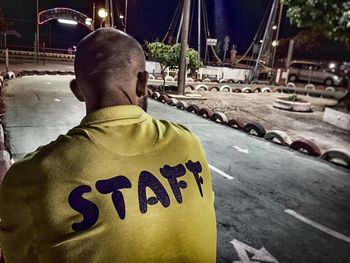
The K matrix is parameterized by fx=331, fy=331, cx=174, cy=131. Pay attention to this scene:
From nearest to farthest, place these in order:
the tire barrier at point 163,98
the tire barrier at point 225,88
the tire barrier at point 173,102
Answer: the tire barrier at point 173,102 < the tire barrier at point 163,98 < the tire barrier at point 225,88

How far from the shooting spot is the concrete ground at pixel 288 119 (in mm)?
10789

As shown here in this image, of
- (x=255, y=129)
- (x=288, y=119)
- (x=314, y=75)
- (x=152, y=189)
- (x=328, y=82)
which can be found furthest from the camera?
(x=314, y=75)

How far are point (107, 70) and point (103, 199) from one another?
58 cm

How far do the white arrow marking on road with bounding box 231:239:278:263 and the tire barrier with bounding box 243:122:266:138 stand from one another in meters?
5.34

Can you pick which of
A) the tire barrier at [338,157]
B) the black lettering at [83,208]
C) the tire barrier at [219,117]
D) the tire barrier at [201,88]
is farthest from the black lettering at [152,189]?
the tire barrier at [201,88]

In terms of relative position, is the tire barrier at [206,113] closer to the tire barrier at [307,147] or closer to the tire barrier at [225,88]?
the tire barrier at [307,147]

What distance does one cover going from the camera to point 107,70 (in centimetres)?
147

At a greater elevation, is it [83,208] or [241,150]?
[83,208]

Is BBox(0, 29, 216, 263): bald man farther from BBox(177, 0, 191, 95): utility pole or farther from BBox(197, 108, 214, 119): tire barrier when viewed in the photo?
BBox(177, 0, 191, 95): utility pole

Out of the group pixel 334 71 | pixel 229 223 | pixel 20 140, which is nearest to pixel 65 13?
pixel 334 71

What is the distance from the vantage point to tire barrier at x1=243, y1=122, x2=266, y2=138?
874 cm

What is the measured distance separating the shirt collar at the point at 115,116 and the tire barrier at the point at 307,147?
263 inches

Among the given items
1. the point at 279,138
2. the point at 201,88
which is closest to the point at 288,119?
the point at 279,138

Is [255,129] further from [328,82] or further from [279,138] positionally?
[328,82]
